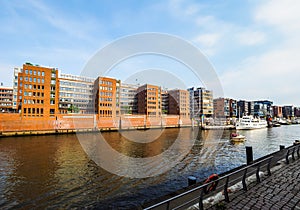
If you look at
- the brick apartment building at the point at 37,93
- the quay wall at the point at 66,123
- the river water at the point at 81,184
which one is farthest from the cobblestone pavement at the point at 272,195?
the brick apartment building at the point at 37,93

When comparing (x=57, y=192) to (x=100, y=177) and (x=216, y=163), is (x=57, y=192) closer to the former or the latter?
(x=100, y=177)

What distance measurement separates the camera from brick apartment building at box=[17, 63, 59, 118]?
54.3 m

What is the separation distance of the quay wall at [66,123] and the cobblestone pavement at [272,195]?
188 feet

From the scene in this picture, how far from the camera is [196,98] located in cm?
12556

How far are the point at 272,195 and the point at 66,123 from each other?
60.4 metres

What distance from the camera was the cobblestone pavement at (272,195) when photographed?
6.36 m

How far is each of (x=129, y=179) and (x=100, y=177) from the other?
2.65 m

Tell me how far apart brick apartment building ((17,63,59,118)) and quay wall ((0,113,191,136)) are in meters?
2.54

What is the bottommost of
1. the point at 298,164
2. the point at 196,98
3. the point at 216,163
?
the point at 216,163

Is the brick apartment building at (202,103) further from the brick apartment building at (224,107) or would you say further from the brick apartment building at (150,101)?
the brick apartment building at (150,101)

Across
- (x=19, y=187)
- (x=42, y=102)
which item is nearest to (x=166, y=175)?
(x=19, y=187)

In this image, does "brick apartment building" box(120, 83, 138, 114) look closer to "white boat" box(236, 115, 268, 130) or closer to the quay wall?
the quay wall

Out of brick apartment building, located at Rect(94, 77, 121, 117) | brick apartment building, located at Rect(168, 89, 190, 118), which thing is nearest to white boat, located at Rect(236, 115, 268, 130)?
brick apartment building, located at Rect(168, 89, 190, 118)

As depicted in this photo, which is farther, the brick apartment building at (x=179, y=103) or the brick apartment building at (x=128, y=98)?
the brick apartment building at (x=179, y=103)
